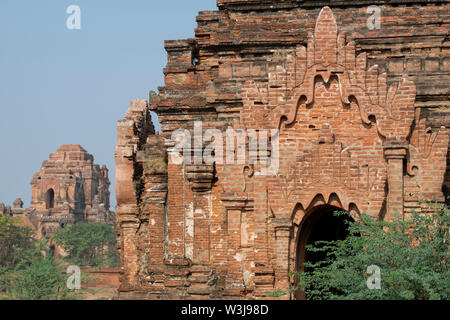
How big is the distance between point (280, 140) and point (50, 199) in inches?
2875

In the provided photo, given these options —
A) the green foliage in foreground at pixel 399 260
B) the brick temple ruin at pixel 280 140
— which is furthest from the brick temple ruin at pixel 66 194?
the green foliage in foreground at pixel 399 260

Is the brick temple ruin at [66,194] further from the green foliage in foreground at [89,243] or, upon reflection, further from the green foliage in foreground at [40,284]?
the green foliage in foreground at [40,284]

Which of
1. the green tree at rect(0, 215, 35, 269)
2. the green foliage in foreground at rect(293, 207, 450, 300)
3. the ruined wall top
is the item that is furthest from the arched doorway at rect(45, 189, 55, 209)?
the green foliage in foreground at rect(293, 207, 450, 300)

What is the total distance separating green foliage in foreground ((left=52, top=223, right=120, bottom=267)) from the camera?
217 feet

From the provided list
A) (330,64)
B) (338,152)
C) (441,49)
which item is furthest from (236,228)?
(441,49)

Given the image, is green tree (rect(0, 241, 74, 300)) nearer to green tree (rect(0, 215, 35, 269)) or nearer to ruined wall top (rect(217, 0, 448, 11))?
ruined wall top (rect(217, 0, 448, 11))

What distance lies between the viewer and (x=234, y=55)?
52.2 ft

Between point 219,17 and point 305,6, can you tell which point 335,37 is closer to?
point 305,6

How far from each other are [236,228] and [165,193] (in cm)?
218

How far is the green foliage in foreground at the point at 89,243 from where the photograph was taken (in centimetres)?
6625

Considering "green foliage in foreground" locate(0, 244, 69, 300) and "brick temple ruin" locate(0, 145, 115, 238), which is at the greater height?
"brick temple ruin" locate(0, 145, 115, 238)

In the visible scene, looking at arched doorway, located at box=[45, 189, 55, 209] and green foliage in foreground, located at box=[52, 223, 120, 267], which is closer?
green foliage in foreground, located at box=[52, 223, 120, 267]

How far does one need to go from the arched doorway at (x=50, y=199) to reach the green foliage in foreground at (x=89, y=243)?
1183 centimetres
